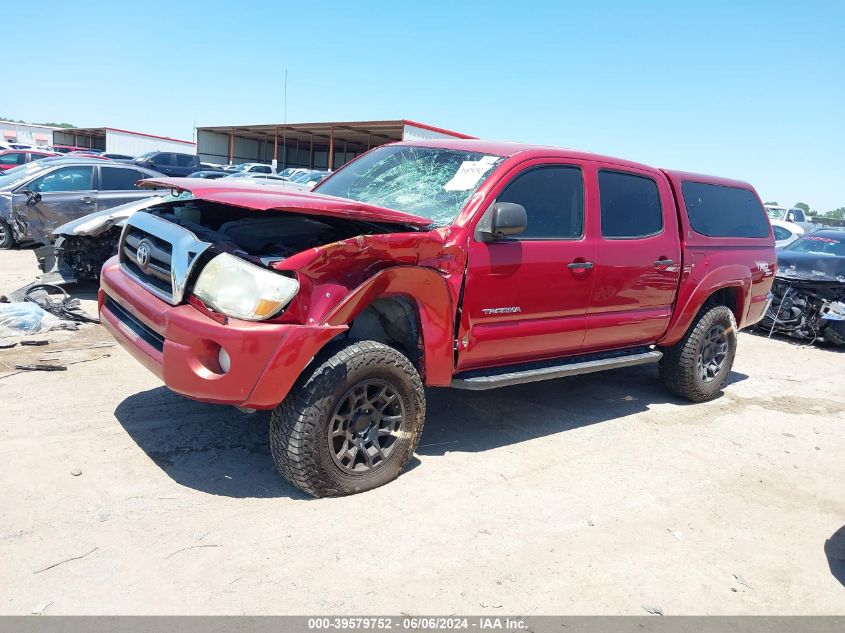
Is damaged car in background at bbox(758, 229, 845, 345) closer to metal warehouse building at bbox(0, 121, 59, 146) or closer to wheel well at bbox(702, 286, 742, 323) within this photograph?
wheel well at bbox(702, 286, 742, 323)

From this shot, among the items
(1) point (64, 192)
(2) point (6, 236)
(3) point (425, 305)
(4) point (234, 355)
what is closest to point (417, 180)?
(3) point (425, 305)

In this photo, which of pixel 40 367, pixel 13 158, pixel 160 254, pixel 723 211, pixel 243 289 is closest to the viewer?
pixel 243 289

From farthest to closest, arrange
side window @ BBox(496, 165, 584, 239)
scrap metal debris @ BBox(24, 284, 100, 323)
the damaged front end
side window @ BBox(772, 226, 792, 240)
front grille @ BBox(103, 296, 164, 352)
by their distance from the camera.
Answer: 1. side window @ BBox(772, 226, 792, 240)
2. the damaged front end
3. scrap metal debris @ BBox(24, 284, 100, 323)
4. side window @ BBox(496, 165, 584, 239)
5. front grille @ BBox(103, 296, 164, 352)

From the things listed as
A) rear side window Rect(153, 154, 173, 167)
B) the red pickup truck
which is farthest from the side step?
rear side window Rect(153, 154, 173, 167)

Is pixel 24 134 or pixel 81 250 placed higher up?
pixel 81 250

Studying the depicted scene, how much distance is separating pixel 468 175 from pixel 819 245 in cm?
756

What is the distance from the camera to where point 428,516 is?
10.9 ft

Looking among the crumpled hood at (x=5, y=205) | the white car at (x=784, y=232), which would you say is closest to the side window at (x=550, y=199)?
the white car at (x=784, y=232)

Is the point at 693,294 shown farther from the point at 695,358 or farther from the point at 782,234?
the point at 782,234

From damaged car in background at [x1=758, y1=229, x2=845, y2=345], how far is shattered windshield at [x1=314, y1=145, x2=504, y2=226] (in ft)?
21.2

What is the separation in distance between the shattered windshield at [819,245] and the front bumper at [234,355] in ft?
27.6

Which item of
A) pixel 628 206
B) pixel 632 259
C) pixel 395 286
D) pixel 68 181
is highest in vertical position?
pixel 628 206

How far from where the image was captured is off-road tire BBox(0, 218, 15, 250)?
10.9m

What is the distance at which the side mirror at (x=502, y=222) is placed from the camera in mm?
3699
